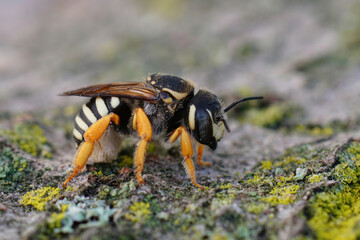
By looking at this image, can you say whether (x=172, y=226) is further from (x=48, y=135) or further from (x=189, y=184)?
(x=48, y=135)

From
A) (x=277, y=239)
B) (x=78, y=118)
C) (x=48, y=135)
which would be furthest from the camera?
(x=48, y=135)

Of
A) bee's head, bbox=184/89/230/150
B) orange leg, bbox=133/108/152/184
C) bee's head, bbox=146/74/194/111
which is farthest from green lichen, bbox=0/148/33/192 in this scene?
bee's head, bbox=184/89/230/150

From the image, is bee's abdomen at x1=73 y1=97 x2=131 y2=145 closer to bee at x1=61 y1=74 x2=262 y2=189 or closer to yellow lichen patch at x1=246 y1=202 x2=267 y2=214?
bee at x1=61 y1=74 x2=262 y2=189

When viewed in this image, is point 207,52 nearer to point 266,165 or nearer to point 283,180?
point 266,165

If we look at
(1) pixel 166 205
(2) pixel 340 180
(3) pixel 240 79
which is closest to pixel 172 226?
(1) pixel 166 205

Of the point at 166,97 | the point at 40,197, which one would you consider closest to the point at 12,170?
the point at 40,197
